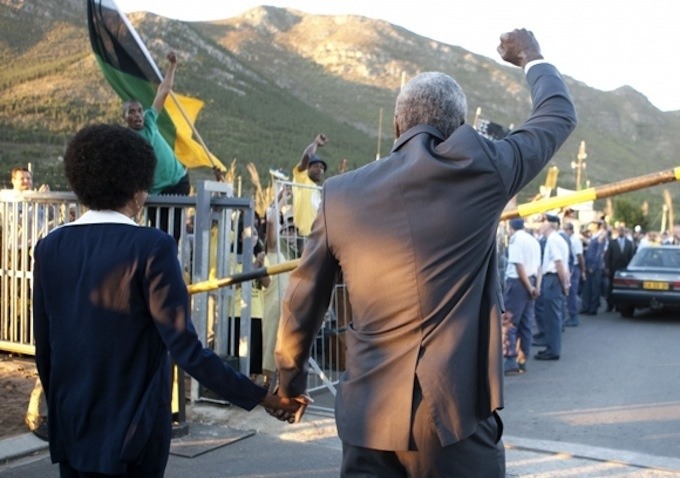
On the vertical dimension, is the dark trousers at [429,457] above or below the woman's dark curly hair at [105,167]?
below

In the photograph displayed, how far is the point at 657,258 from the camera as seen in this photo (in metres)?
17.5

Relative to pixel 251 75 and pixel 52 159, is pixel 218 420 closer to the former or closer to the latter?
pixel 52 159

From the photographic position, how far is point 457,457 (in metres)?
2.53

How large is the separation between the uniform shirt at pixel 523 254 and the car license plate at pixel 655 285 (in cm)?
690

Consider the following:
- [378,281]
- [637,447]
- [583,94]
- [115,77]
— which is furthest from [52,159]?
[583,94]

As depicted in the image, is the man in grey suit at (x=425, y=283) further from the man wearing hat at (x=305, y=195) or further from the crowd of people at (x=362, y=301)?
the man wearing hat at (x=305, y=195)

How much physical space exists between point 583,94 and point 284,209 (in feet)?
476

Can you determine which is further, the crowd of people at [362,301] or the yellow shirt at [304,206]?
the yellow shirt at [304,206]

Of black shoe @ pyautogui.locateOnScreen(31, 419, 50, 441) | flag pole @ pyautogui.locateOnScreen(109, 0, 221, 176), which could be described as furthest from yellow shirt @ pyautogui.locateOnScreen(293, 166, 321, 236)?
black shoe @ pyautogui.locateOnScreen(31, 419, 50, 441)

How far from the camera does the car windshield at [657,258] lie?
56.8ft

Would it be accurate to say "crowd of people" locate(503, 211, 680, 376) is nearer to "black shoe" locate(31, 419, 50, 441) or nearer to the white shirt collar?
"black shoe" locate(31, 419, 50, 441)

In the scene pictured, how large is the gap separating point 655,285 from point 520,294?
24.1 ft

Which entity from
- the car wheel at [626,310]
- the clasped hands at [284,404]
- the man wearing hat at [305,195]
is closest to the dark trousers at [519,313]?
the man wearing hat at [305,195]

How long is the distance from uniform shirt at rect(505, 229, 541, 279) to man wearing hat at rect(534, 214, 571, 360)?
1.12 meters
